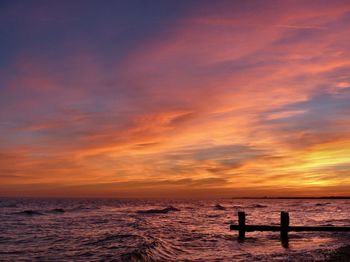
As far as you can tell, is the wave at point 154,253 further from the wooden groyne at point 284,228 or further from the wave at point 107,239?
the wooden groyne at point 284,228

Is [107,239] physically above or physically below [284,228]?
below

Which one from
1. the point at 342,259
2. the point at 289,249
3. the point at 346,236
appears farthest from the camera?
the point at 346,236

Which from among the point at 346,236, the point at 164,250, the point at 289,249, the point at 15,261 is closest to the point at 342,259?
the point at 289,249

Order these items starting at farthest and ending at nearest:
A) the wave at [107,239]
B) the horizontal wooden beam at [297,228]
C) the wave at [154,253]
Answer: the wave at [107,239] < the horizontal wooden beam at [297,228] < the wave at [154,253]

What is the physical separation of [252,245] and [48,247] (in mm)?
12007

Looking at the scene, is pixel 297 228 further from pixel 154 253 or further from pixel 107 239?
pixel 107 239

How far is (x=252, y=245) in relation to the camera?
71.7ft

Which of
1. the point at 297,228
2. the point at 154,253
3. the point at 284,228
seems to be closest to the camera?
the point at 154,253

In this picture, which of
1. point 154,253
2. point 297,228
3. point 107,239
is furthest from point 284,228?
point 107,239

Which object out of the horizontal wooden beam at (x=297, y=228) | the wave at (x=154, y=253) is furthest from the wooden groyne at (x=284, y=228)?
the wave at (x=154, y=253)

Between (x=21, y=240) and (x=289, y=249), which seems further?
(x=21, y=240)

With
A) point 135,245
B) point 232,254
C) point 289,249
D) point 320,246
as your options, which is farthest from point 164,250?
point 320,246

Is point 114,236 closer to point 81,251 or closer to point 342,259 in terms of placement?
point 81,251

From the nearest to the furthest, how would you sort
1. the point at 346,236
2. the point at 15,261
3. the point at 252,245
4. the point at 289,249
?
the point at 15,261 < the point at 289,249 < the point at 252,245 < the point at 346,236
